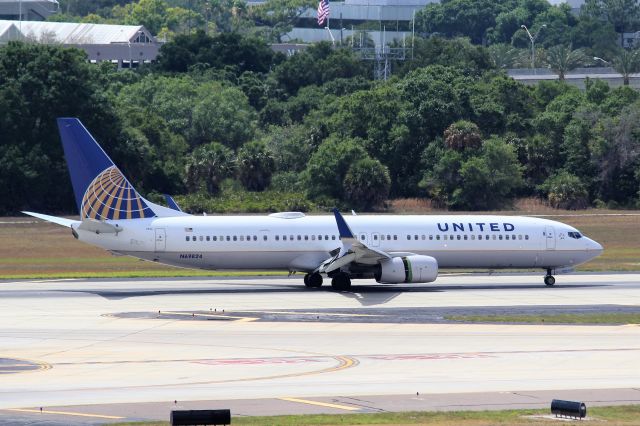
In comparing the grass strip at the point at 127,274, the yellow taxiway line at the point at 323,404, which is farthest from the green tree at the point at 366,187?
the yellow taxiway line at the point at 323,404

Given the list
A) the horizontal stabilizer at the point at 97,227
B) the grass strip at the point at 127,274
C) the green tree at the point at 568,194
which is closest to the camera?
the horizontal stabilizer at the point at 97,227

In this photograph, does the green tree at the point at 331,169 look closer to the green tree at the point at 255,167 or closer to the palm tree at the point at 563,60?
the green tree at the point at 255,167

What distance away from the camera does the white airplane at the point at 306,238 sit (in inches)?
2242

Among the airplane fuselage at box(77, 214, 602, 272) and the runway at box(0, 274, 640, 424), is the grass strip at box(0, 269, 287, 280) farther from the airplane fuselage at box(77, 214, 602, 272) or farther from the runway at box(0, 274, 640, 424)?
the airplane fuselage at box(77, 214, 602, 272)

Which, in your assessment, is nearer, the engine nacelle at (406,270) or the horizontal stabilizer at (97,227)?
the horizontal stabilizer at (97,227)

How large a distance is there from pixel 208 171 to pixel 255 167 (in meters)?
4.42

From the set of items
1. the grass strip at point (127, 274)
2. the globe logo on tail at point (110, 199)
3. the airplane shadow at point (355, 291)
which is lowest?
the grass strip at point (127, 274)

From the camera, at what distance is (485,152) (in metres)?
112

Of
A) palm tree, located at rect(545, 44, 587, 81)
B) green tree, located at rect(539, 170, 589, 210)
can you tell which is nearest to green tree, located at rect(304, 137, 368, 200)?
green tree, located at rect(539, 170, 589, 210)

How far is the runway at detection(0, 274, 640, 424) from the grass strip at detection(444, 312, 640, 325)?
121cm

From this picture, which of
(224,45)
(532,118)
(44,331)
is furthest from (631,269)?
(224,45)

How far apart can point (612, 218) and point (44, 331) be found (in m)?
65.9

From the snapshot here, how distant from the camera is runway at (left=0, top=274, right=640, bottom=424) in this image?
3048 cm

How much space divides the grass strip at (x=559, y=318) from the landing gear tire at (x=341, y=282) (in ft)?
39.1
